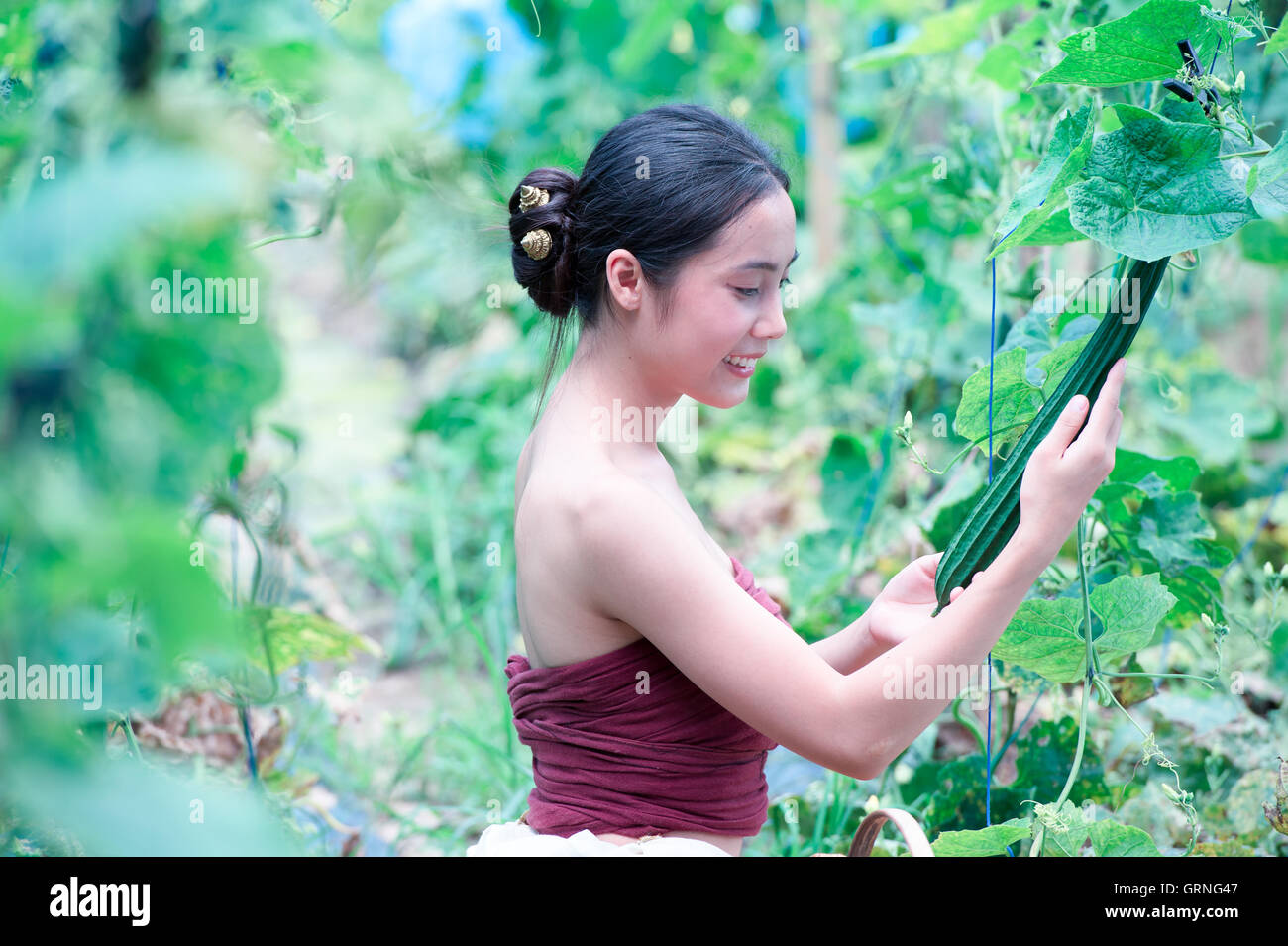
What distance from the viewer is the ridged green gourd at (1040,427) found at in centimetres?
99

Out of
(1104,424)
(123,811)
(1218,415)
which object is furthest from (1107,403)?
(1218,415)

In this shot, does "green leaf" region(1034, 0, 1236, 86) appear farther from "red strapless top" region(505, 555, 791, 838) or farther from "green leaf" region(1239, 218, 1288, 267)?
"green leaf" region(1239, 218, 1288, 267)

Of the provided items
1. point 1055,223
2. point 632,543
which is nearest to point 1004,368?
point 1055,223

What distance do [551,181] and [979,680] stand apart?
947 mm

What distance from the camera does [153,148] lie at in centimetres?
39

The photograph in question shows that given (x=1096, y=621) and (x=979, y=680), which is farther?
(x=979, y=680)

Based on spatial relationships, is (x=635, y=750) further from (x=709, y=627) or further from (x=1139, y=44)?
(x=1139, y=44)

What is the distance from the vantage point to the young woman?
3.37 feet

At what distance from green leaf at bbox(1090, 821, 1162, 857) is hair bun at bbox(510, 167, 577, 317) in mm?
829

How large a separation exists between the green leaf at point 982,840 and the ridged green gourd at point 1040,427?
24cm

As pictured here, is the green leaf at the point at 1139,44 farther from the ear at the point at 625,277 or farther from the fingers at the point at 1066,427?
the ear at the point at 625,277

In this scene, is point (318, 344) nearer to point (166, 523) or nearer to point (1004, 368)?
point (1004, 368)

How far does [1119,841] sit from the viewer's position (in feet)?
3.67

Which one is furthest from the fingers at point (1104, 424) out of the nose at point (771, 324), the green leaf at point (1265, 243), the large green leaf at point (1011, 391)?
the green leaf at point (1265, 243)
